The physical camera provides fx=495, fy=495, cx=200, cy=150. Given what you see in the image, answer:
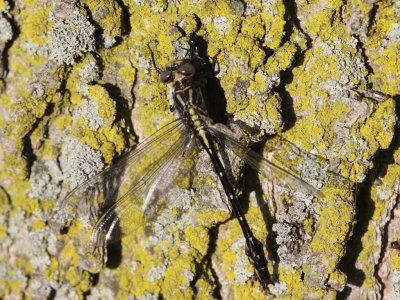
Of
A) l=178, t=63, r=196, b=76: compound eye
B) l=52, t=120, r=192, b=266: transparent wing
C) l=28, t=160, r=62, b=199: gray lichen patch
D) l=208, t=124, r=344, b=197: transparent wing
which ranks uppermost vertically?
l=178, t=63, r=196, b=76: compound eye

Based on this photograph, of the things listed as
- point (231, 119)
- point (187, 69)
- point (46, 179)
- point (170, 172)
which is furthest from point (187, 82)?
point (46, 179)

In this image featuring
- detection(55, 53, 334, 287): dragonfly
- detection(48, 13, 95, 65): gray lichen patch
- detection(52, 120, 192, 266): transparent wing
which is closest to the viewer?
detection(48, 13, 95, 65): gray lichen patch

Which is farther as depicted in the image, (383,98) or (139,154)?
(139,154)

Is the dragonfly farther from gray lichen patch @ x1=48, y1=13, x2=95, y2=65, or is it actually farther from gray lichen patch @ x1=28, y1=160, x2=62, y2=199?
gray lichen patch @ x1=48, y1=13, x2=95, y2=65

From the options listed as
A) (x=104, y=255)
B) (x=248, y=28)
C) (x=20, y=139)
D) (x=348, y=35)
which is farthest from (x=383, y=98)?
(x=20, y=139)

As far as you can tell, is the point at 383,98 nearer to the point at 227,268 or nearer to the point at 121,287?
the point at 227,268

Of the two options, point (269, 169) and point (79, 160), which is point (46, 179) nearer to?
point (79, 160)

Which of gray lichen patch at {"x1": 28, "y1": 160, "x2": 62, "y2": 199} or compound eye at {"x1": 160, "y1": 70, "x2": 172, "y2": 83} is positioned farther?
gray lichen patch at {"x1": 28, "y1": 160, "x2": 62, "y2": 199}

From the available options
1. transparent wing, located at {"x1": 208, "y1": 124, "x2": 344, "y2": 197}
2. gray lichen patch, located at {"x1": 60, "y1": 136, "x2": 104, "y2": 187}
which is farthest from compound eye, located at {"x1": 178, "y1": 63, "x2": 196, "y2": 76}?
gray lichen patch, located at {"x1": 60, "y1": 136, "x2": 104, "y2": 187}
